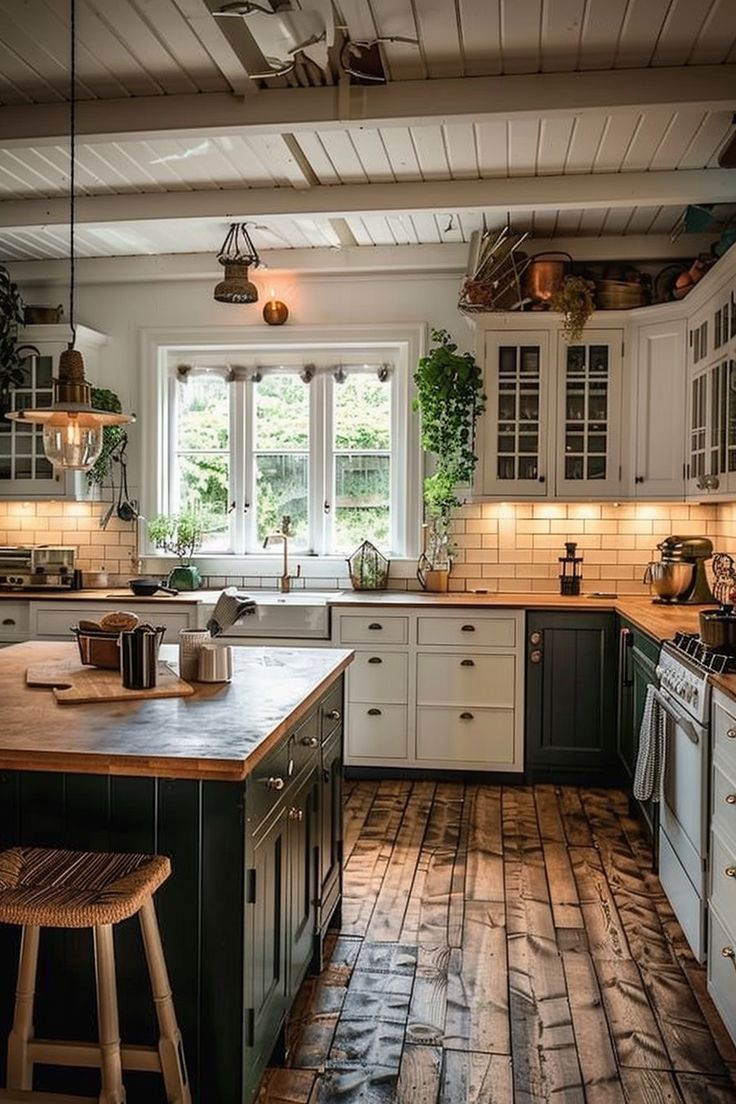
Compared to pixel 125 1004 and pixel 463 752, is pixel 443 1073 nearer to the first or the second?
pixel 125 1004

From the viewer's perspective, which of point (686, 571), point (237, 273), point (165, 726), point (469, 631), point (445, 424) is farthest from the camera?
point (445, 424)

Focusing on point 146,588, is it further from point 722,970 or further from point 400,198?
point 722,970

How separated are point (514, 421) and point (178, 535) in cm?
215

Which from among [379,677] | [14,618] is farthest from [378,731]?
[14,618]

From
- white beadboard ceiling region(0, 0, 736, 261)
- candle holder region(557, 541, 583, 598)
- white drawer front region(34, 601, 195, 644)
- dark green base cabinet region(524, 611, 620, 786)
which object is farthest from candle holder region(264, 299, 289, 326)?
dark green base cabinet region(524, 611, 620, 786)

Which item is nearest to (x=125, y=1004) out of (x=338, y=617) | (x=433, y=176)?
(x=338, y=617)

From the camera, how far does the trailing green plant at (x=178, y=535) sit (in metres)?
5.50

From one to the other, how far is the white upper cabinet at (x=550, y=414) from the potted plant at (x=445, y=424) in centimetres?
10

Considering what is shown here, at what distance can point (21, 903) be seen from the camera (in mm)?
1629

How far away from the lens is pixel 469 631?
15.4ft

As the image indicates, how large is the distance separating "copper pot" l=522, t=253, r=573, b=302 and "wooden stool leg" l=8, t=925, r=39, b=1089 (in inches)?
159

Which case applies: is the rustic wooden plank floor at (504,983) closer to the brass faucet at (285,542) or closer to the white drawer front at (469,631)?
the white drawer front at (469,631)

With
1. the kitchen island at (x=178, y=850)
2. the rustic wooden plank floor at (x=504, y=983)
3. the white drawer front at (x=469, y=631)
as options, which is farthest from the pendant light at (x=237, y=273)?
the kitchen island at (x=178, y=850)

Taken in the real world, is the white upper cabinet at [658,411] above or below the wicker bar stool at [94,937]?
above
